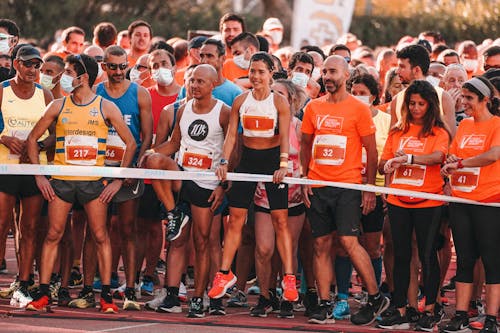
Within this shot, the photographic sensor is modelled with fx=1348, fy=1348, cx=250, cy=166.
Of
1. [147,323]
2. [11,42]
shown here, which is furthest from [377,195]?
[11,42]

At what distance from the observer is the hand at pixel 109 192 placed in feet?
38.5

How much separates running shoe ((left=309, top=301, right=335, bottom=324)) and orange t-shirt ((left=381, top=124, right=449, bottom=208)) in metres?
1.08

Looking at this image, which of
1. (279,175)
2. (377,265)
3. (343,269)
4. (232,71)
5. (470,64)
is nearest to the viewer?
(279,175)

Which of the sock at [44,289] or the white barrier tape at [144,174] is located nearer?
the white barrier tape at [144,174]

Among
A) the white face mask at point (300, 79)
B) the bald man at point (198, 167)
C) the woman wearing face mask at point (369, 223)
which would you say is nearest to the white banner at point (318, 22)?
the white face mask at point (300, 79)

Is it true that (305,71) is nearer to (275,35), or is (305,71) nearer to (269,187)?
(269,187)

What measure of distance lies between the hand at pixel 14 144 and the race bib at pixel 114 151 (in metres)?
0.78

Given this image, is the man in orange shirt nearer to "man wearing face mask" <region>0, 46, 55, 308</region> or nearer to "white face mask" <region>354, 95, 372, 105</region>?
"white face mask" <region>354, 95, 372, 105</region>

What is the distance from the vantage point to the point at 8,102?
12.1 meters

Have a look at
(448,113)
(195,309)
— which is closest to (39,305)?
(195,309)

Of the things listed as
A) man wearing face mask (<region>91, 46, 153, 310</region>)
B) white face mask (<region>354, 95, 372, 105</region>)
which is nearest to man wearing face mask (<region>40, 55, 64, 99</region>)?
man wearing face mask (<region>91, 46, 153, 310</region>)

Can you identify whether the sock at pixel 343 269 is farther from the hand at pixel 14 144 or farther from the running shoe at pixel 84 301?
the hand at pixel 14 144

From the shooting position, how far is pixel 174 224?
12.0 meters

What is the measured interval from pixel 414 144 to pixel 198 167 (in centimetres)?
192
